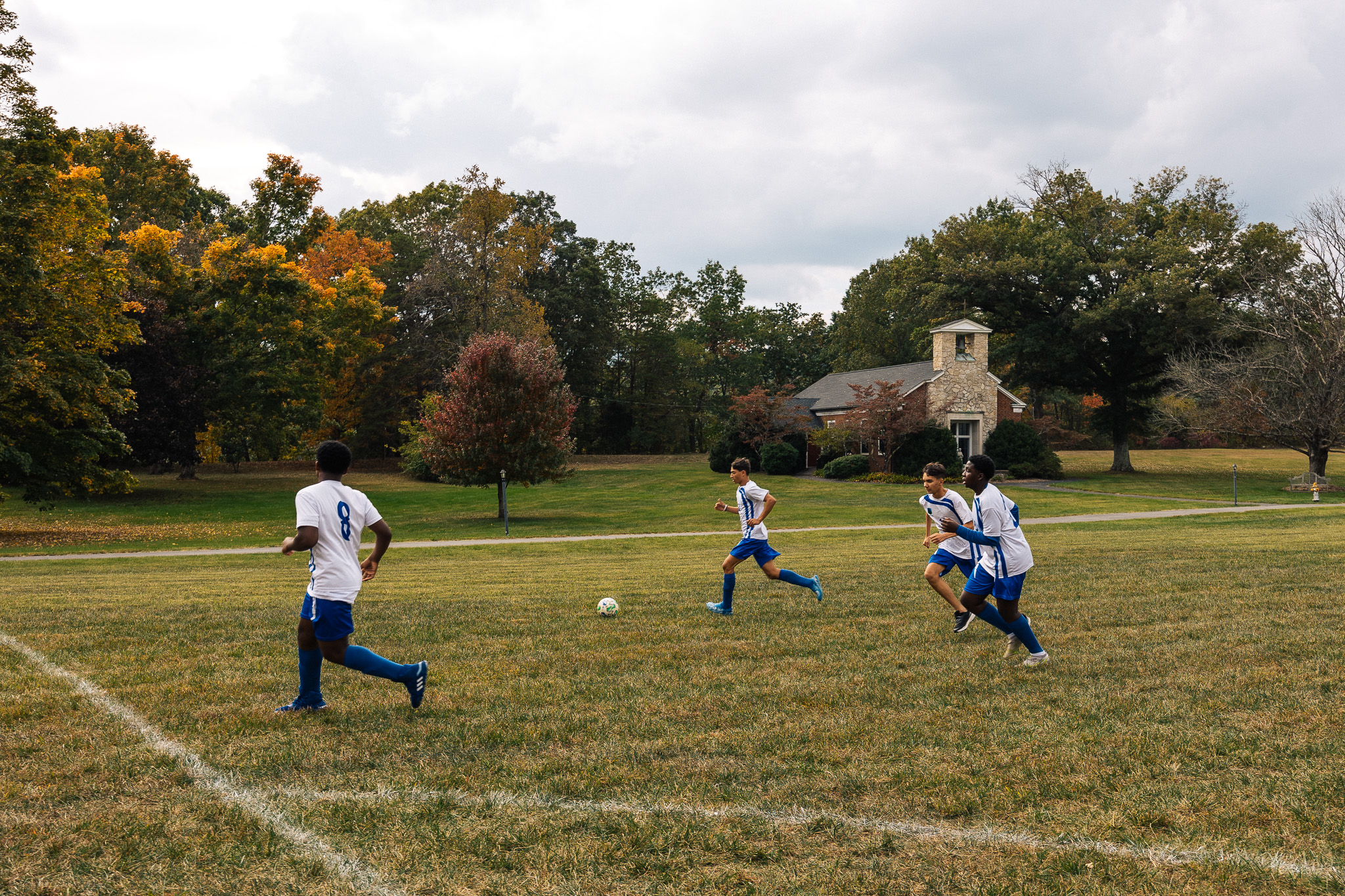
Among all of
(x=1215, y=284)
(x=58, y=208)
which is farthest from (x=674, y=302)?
(x=58, y=208)

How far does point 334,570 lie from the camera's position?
6211 mm

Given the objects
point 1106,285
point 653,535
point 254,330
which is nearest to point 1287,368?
point 1106,285

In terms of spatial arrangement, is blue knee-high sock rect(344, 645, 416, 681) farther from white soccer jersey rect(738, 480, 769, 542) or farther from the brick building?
the brick building

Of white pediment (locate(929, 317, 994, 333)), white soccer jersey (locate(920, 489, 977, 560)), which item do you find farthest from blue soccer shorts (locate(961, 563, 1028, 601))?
white pediment (locate(929, 317, 994, 333))

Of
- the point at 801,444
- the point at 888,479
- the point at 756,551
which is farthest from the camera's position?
the point at 801,444

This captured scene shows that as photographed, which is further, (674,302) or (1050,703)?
(674,302)

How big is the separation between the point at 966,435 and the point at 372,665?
4539 centimetres

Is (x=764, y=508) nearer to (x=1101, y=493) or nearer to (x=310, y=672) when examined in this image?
(x=310, y=672)

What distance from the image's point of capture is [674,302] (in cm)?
8238

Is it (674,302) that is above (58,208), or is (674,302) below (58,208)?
above

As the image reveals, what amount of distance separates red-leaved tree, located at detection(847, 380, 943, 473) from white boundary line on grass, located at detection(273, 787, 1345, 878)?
4094cm

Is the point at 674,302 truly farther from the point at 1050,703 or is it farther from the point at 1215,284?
the point at 1050,703

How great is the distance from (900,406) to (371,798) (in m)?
41.6

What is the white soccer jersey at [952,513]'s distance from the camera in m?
9.06
